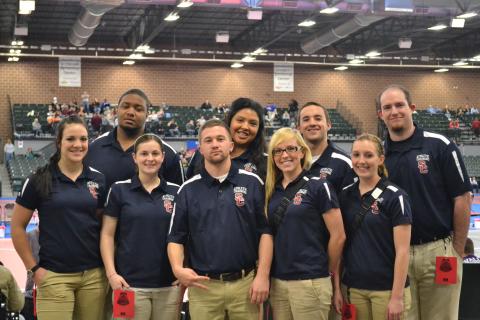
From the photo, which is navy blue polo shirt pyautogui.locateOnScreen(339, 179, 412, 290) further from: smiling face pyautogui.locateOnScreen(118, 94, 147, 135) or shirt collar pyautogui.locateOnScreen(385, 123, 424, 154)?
smiling face pyautogui.locateOnScreen(118, 94, 147, 135)

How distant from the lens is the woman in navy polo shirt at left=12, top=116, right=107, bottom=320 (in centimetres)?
416

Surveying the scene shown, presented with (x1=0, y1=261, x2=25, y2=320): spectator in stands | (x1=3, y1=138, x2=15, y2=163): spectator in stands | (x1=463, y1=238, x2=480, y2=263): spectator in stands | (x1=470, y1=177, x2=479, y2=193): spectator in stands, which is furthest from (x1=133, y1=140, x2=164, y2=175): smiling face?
(x1=470, y1=177, x2=479, y2=193): spectator in stands

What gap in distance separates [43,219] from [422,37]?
93.2 feet

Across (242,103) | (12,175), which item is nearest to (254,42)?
(12,175)

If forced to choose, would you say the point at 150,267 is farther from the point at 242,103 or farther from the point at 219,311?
the point at 242,103

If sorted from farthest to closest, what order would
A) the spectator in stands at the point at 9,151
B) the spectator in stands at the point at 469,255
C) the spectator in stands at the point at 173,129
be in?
1. the spectator in stands at the point at 173,129
2. the spectator in stands at the point at 9,151
3. the spectator in stands at the point at 469,255

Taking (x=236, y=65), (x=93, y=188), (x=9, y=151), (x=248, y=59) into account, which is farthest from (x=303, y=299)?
(x=236, y=65)

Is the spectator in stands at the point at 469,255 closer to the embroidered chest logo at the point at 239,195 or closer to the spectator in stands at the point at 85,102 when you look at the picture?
the embroidered chest logo at the point at 239,195

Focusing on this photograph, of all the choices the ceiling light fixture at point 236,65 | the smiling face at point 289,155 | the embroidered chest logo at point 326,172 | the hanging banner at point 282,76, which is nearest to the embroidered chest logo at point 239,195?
the smiling face at point 289,155

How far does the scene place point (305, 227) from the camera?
3.94 metres

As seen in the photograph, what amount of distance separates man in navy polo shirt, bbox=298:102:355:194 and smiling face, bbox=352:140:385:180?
0.28 metres

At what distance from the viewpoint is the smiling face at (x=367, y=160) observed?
13.2ft

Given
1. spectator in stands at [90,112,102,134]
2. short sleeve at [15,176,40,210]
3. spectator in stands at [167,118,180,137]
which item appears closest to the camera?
short sleeve at [15,176,40,210]

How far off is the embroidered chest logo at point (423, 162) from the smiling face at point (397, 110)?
0.69 ft
